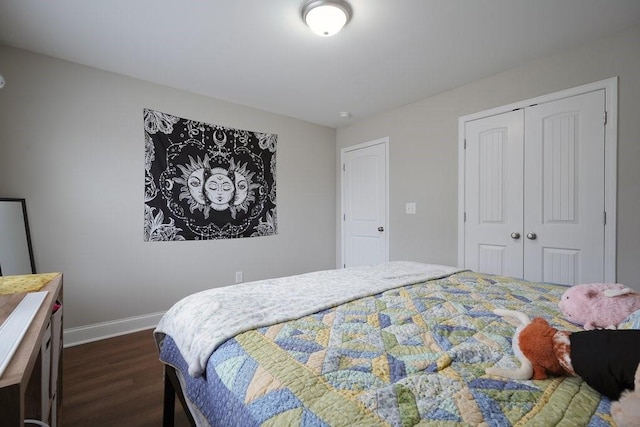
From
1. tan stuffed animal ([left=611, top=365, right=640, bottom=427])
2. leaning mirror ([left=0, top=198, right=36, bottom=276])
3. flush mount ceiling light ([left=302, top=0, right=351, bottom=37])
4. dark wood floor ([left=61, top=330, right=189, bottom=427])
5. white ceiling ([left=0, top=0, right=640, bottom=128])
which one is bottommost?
dark wood floor ([left=61, top=330, right=189, bottom=427])

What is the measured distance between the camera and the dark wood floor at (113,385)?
1.54 metres

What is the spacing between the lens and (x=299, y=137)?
3.76 meters

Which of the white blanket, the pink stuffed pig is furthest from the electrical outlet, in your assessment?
the pink stuffed pig

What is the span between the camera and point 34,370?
993mm

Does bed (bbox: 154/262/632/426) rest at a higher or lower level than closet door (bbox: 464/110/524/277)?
lower

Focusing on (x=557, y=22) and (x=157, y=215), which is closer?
(x=557, y=22)

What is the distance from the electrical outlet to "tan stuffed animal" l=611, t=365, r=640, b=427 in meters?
2.69

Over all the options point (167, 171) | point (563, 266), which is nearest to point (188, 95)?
point (167, 171)

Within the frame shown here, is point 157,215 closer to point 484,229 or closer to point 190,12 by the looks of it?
point 190,12

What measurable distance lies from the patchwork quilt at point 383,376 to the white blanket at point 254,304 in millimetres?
40

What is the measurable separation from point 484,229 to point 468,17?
5.64 feet

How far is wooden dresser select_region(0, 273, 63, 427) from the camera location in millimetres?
542

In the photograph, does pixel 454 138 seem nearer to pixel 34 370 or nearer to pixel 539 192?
pixel 539 192

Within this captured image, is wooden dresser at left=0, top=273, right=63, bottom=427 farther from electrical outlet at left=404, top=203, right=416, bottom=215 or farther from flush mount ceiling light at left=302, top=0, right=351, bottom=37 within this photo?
electrical outlet at left=404, top=203, right=416, bottom=215
